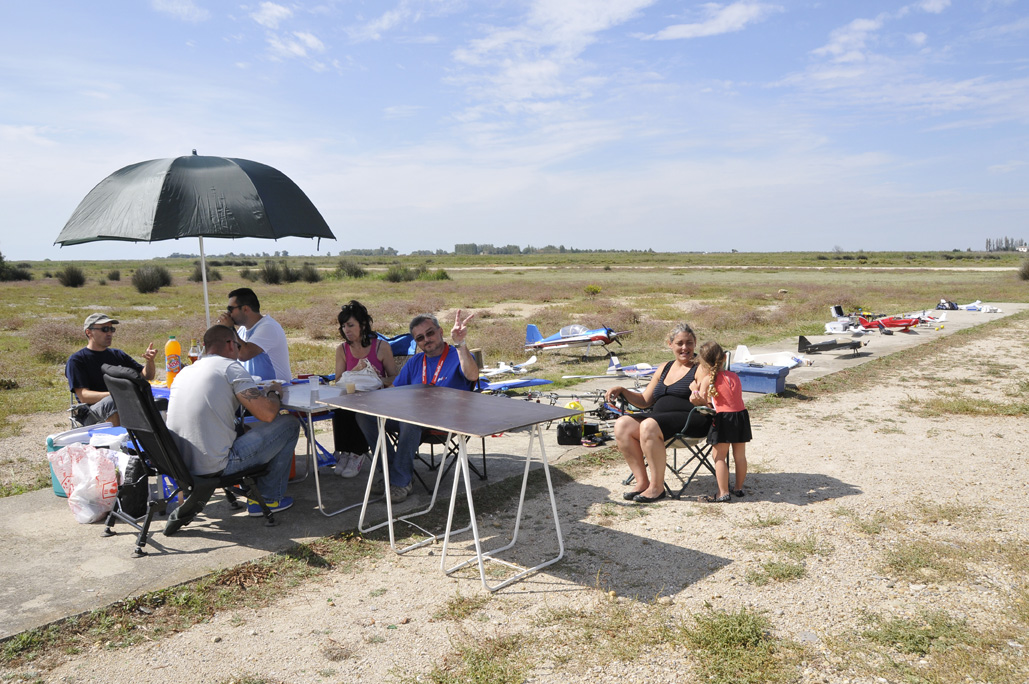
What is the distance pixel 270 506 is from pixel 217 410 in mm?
926

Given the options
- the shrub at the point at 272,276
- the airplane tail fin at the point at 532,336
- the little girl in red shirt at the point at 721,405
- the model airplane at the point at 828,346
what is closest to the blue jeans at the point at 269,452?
the little girl in red shirt at the point at 721,405

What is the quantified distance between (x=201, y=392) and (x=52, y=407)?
6.73 meters

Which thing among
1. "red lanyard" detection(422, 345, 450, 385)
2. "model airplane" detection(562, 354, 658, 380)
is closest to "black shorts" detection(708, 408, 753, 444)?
"red lanyard" detection(422, 345, 450, 385)

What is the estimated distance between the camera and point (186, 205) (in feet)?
15.8

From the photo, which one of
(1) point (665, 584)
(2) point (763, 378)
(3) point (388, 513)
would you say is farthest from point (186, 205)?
(2) point (763, 378)

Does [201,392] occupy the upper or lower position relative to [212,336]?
lower

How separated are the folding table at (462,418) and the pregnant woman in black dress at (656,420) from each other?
1031mm

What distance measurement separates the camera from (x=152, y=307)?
95.0ft

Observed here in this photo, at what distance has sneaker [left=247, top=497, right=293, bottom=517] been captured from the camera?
185 inches

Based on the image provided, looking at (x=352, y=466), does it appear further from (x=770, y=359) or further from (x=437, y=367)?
(x=770, y=359)

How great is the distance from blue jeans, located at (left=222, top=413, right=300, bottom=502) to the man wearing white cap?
5.97ft

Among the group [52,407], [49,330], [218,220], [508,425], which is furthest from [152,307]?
[508,425]

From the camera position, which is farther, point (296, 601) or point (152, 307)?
point (152, 307)

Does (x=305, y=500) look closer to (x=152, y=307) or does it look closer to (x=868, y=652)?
(x=868, y=652)
